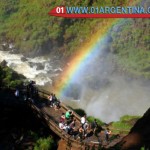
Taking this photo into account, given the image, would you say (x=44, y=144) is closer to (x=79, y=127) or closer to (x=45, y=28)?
(x=79, y=127)

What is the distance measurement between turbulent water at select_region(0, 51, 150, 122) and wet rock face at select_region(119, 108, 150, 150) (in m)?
44.7

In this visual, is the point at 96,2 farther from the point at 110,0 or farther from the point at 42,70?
the point at 42,70

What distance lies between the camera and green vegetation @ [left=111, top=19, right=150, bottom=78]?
87438 millimetres

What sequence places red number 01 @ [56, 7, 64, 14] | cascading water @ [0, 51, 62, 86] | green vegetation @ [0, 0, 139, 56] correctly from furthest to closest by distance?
1. red number 01 @ [56, 7, 64, 14]
2. green vegetation @ [0, 0, 139, 56]
3. cascading water @ [0, 51, 62, 86]

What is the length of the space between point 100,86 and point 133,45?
25.7 m

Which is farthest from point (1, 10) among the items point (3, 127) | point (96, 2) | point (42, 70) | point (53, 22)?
point (3, 127)

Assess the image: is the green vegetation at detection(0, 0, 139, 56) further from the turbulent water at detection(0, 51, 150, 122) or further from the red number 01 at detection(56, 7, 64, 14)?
the turbulent water at detection(0, 51, 150, 122)

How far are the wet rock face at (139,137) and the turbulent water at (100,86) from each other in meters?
44.7

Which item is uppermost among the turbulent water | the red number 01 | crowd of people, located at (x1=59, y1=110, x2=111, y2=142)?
the red number 01

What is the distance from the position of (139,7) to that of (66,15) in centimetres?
1969

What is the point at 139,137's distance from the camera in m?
13.3

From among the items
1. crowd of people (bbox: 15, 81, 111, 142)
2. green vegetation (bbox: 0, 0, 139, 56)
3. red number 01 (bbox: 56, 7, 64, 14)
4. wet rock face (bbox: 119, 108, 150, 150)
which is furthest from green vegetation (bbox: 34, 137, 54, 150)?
red number 01 (bbox: 56, 7, 64, 14)

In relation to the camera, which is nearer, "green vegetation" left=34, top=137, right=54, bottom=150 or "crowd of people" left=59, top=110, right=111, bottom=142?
"green vegetation" left=34, top=137, right=54, bottom=150

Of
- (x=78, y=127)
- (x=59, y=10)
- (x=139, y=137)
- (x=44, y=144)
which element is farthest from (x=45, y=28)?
(x=139, y=137)
